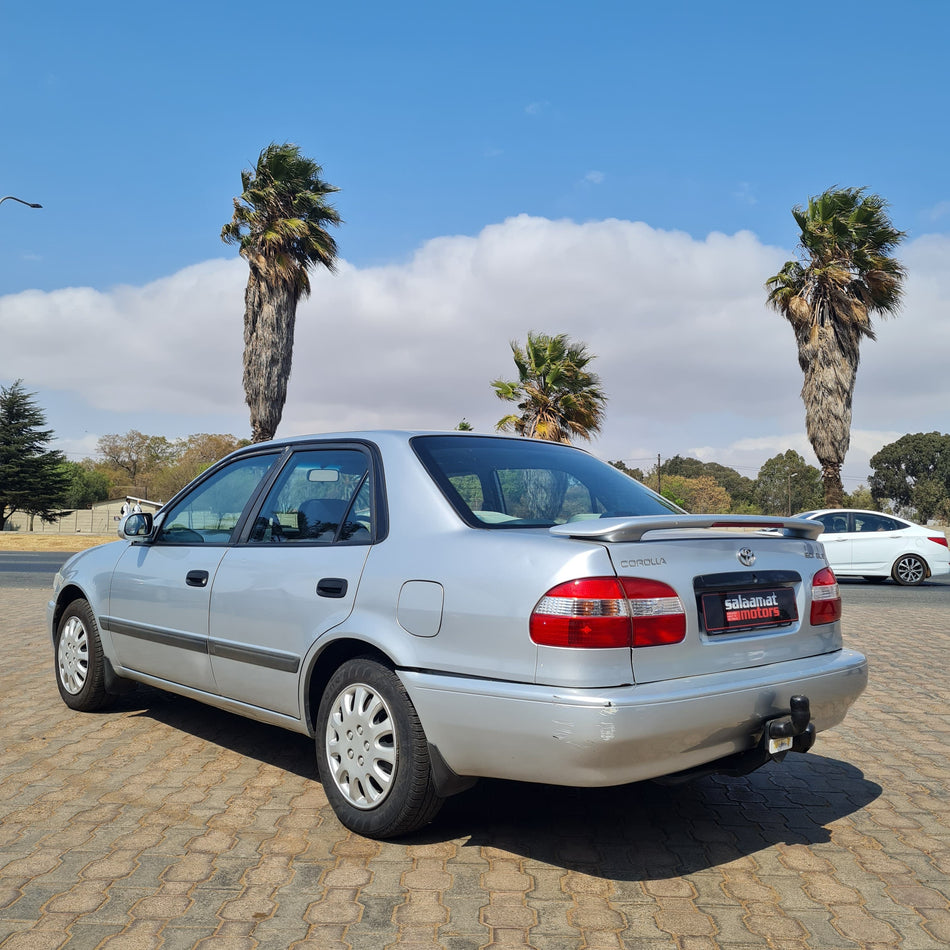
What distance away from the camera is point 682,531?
3428 mm

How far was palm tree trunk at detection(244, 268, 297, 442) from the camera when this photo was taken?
2612 cm

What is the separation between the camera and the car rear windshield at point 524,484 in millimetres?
3791

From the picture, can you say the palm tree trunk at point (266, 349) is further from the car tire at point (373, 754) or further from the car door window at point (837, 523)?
the car tire at point (373, 754)

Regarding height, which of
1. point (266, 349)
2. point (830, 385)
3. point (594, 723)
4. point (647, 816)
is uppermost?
point (266, 349)

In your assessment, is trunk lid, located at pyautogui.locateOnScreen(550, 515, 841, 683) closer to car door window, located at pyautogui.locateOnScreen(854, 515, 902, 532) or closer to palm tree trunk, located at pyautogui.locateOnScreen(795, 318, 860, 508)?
car door window, located at pyautogui.locateOnScreen(854, 515, 902, 532)

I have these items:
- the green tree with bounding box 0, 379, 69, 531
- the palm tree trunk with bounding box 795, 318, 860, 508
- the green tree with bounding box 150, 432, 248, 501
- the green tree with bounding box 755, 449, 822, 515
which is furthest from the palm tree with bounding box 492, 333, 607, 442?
the green tree with bounding box 755, 449, 822, 515

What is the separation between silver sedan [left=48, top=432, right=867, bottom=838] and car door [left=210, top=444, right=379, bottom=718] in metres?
0.01

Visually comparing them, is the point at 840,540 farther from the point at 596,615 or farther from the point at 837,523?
the point at 596,615

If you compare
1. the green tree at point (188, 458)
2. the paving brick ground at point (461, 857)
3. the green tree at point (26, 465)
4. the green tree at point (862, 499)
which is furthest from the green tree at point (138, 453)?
the paving brick ground at point (461, 857)

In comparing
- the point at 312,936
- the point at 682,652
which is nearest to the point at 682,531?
the point at 682,652

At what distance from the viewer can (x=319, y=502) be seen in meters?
4.25

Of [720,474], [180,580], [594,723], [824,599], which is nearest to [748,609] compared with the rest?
[824,599]

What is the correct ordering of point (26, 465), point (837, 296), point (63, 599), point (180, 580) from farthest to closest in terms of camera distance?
point (26, 465)
point (837, 296)
point (63, 599)
point (180, 580)

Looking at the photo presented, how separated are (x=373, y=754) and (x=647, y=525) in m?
1.39
